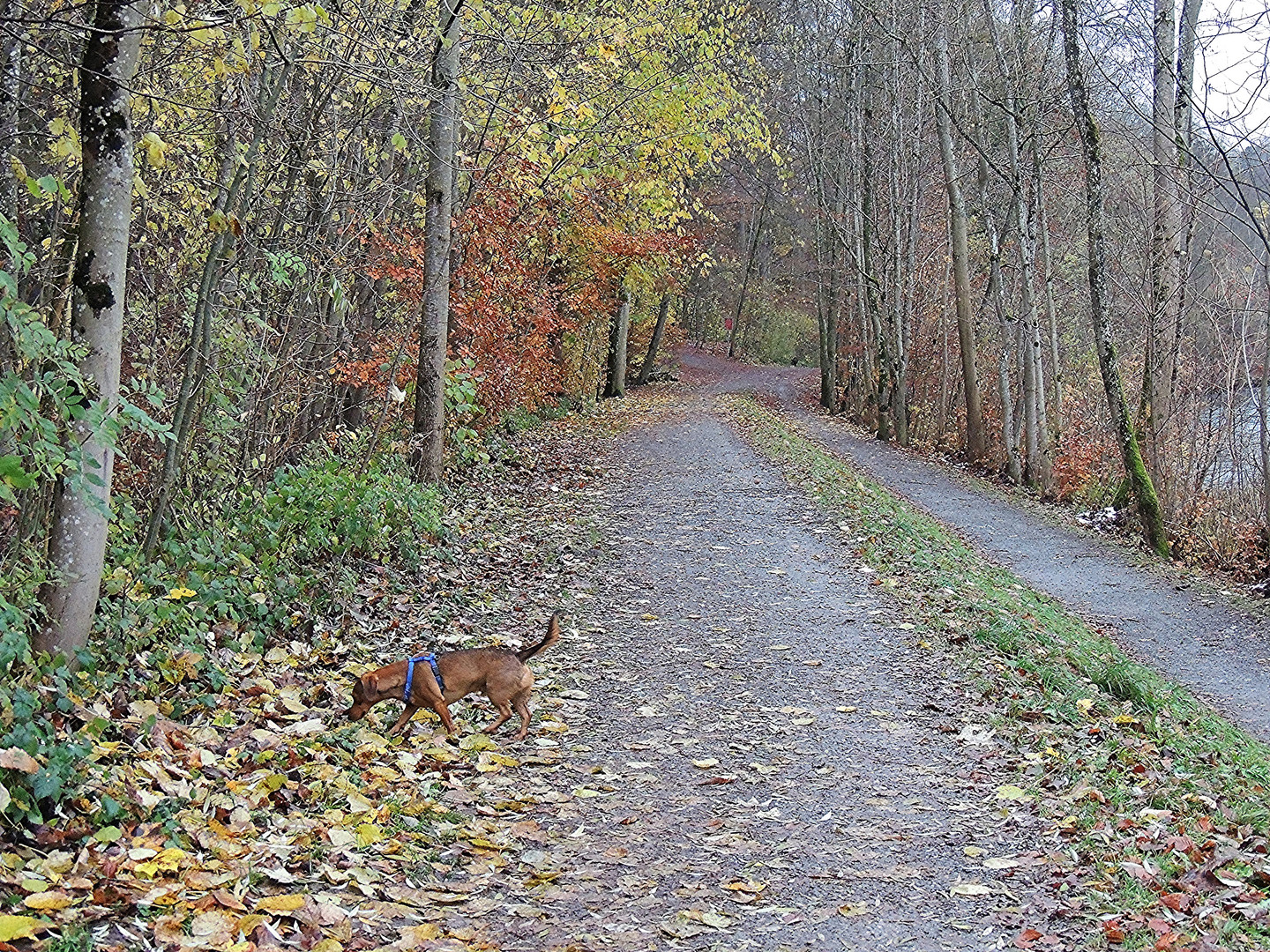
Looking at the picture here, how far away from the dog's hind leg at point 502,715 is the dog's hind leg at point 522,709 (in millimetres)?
58

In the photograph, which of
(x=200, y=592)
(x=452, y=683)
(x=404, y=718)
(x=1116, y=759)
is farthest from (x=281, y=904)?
(x=1116, y=759)

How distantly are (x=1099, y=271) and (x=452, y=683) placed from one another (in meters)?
13.5

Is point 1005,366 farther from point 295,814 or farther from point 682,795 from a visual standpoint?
point 295,814

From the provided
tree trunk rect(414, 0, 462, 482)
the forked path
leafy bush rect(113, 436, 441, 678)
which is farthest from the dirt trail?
tree trunk rect(414, 0, 462, 482)

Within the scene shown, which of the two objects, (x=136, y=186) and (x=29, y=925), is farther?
(x=136, y=186)

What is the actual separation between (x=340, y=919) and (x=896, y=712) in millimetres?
4464

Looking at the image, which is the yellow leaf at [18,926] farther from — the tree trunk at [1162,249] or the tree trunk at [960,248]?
the tree trunk at [960,248]

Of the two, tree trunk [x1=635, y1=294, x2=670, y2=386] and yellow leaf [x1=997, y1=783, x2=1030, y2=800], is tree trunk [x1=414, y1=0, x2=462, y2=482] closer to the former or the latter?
yellow leaf [x1=997, y1=783, x2=1030, y2=800]

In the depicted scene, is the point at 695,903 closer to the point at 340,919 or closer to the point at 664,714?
the point at 340,919

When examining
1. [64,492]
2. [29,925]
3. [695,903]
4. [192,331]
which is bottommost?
[695,903]

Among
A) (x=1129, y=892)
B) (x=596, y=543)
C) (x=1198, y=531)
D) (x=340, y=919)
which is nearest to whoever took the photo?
(x=340, y=919)

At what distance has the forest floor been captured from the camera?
4.32m

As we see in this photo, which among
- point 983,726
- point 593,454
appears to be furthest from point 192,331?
point 593,454

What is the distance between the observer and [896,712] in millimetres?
7480
